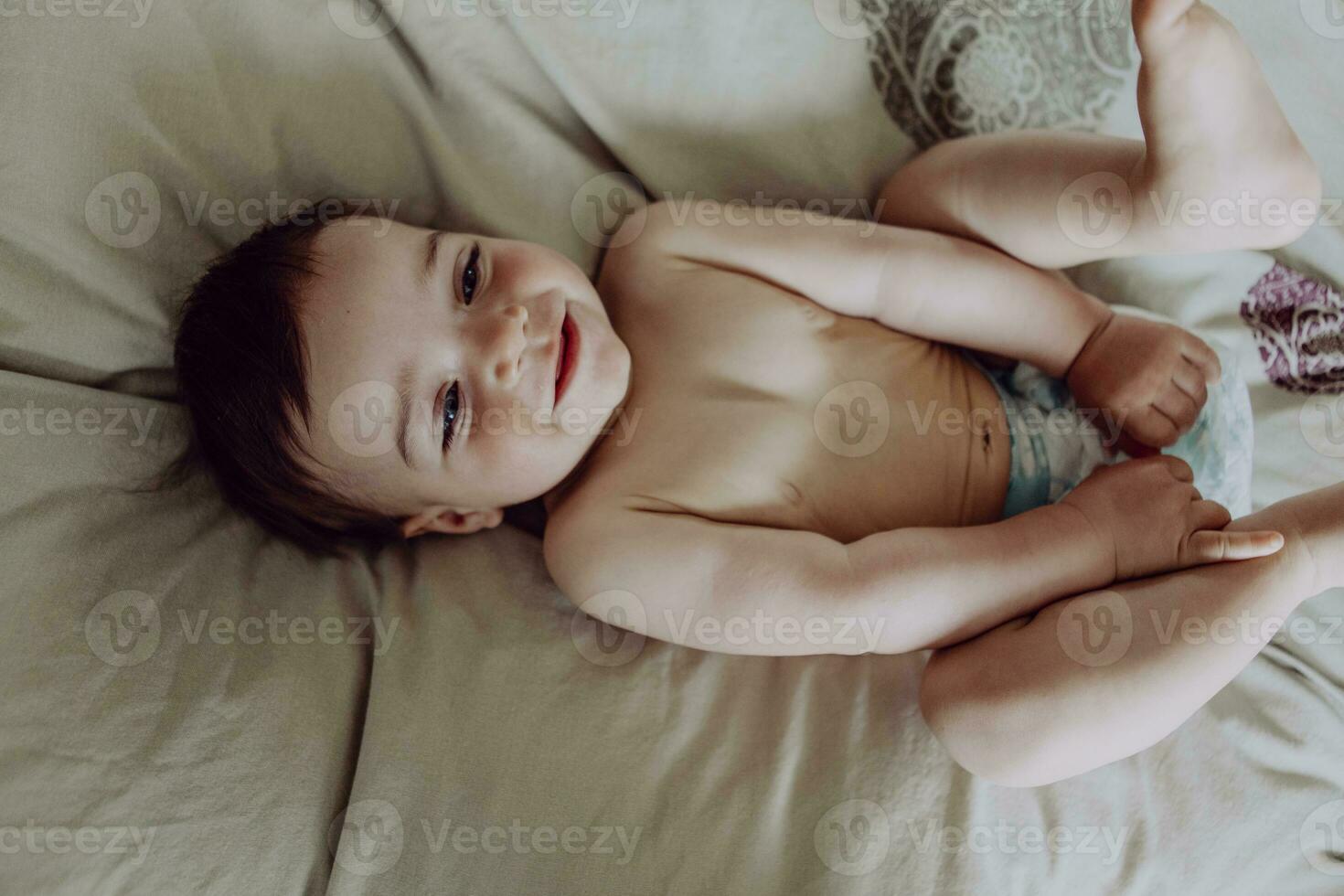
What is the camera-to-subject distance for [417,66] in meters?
1.33

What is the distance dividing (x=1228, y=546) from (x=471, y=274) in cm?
96

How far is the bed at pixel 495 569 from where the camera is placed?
0.99 meters

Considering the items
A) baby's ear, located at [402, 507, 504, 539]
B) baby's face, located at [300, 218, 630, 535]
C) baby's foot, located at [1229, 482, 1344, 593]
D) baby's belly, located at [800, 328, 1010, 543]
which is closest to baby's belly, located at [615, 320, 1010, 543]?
baby's belly, located at [800, 328, 1010, 543]

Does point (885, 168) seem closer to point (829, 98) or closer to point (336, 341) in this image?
point (829, 98)

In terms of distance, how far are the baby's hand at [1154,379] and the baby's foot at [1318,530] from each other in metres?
0.17

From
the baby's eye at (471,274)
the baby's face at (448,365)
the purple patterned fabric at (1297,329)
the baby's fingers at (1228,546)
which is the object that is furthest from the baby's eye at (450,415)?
the purple patterned fabric at (1297,329)

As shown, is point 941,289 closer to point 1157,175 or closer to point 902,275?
point 902,275

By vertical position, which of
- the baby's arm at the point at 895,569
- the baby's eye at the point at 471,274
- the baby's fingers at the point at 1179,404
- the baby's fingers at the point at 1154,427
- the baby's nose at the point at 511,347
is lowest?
the baby's arm at the point at 895,569

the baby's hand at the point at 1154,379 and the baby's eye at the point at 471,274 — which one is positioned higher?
the baby's eye at the point at 471,274

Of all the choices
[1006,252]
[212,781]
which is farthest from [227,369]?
[1006,252]

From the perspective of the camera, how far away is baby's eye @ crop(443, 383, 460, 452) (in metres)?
1.11

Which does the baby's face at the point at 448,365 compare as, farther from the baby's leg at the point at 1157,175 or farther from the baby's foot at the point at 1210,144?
the baby's foot at the point at 1210,144

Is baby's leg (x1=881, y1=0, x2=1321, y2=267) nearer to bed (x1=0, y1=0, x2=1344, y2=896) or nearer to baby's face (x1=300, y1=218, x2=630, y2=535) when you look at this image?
bed (x1=0, y1=0, x2=1344, y2=896)

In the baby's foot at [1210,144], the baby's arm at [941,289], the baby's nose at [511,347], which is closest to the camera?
the baby's foot at [1210,144]
